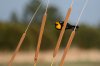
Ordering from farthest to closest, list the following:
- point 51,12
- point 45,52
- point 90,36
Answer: point 51,12
point 90,36
point 45,52

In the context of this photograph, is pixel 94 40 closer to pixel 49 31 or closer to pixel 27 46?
pixel 49 31

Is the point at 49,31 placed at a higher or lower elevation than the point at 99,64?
higher

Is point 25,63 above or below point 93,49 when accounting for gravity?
below

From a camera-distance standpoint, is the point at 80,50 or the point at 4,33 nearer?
the point at 80,50

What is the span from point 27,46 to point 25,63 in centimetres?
45

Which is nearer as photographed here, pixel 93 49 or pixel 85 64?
pixel 93 49

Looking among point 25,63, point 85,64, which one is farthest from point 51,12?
point 25,63

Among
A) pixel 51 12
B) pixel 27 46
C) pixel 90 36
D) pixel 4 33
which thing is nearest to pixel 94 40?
pixel 90 36

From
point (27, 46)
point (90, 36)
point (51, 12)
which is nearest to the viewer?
point (27, 46)

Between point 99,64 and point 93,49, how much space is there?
1.18 meters

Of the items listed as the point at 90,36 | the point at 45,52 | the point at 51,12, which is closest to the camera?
the point at 45,52

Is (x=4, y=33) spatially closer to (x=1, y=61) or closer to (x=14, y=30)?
(x=14, y=30)

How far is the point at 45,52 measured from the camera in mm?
6582

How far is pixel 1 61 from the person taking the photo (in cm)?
687
